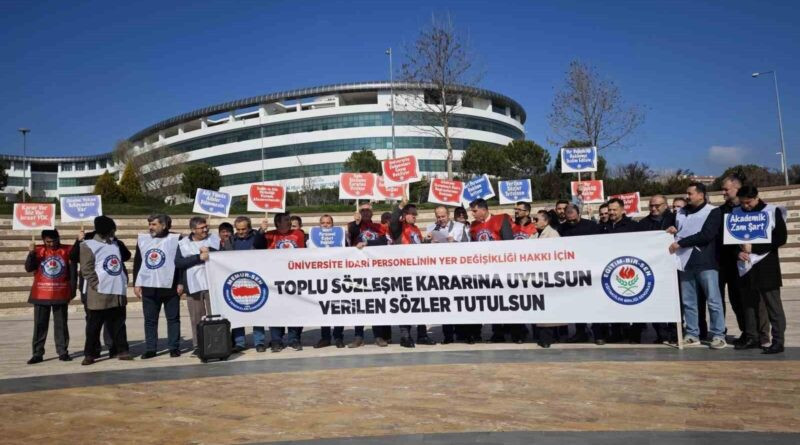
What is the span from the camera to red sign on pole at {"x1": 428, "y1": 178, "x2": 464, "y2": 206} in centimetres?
1563

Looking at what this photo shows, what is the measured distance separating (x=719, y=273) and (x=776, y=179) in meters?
44.2

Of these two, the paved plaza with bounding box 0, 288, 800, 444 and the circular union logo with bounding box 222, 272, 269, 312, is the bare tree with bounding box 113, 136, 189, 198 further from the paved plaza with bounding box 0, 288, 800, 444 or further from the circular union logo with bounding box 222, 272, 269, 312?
the paved plaza with bounding box 0, 288, 800, 444

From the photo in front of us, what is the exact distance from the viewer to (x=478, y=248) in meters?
7.73

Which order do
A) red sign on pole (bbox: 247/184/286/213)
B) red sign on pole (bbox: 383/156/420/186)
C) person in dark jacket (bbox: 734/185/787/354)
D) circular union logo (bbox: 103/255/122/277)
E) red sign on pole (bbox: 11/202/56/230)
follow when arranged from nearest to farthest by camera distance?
person in dark jacket (bbox: 734/185/787/354) < circular union logo (bbox: 103/255/122/277) < red sign on pole (bbox: 383/156/420/186) < red sign on pole (bbox: 11/202/56/230) < red sign on pole (bbox: 247/184/286/213)

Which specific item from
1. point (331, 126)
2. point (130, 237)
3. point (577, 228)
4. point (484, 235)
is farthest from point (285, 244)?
point (331, 126)

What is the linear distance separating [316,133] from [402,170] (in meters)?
58.2

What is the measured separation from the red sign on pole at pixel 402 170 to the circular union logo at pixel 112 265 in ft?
22.1

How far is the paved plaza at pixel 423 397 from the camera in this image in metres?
4.01

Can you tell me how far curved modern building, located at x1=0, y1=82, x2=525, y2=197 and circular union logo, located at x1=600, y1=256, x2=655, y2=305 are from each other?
175 ft

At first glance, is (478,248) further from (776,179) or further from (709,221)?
(776,179)

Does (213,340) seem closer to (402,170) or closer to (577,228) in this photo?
(577,228)

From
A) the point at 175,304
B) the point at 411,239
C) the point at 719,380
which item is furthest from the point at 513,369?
the point at 175,304

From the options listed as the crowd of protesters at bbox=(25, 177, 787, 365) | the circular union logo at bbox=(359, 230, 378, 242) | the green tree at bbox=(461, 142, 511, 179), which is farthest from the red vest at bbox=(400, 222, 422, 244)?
the green tree at bbox=(461, 142, 511, 179)

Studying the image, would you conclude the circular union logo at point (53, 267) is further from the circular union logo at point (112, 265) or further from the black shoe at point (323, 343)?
the black shoe at point (323, 343)
